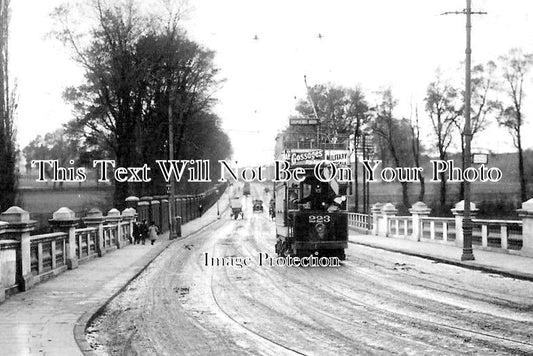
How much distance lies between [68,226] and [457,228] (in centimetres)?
1564

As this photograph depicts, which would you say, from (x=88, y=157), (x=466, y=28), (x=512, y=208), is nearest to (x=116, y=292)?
(x=466, y=28)

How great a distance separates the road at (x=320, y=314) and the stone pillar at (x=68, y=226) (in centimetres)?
331

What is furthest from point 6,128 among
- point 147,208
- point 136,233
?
point 147,208

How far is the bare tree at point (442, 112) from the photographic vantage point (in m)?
Answer: 59.4

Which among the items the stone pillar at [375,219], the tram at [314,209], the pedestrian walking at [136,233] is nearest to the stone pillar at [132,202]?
the pedestrian walking at [136,233]

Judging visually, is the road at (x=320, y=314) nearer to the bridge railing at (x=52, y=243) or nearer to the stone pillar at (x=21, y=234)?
the stone pillar at (x=21, y=234)

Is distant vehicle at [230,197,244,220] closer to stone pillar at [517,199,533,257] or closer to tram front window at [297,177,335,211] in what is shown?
tram front window at [297,177,335,211]

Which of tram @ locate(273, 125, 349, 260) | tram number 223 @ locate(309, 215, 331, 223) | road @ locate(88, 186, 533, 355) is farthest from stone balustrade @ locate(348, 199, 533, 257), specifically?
tram number 223 @ locate(309, 215, 331, 223)

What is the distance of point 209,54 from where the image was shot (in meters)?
50.8

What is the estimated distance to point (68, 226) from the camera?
21250mm

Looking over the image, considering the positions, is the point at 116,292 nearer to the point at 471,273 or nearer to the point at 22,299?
the point at 22,299

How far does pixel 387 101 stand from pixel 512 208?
15.7 metres

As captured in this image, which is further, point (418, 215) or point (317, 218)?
point (418, 215)

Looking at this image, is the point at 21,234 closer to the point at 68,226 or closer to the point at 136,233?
the point at 68,226
